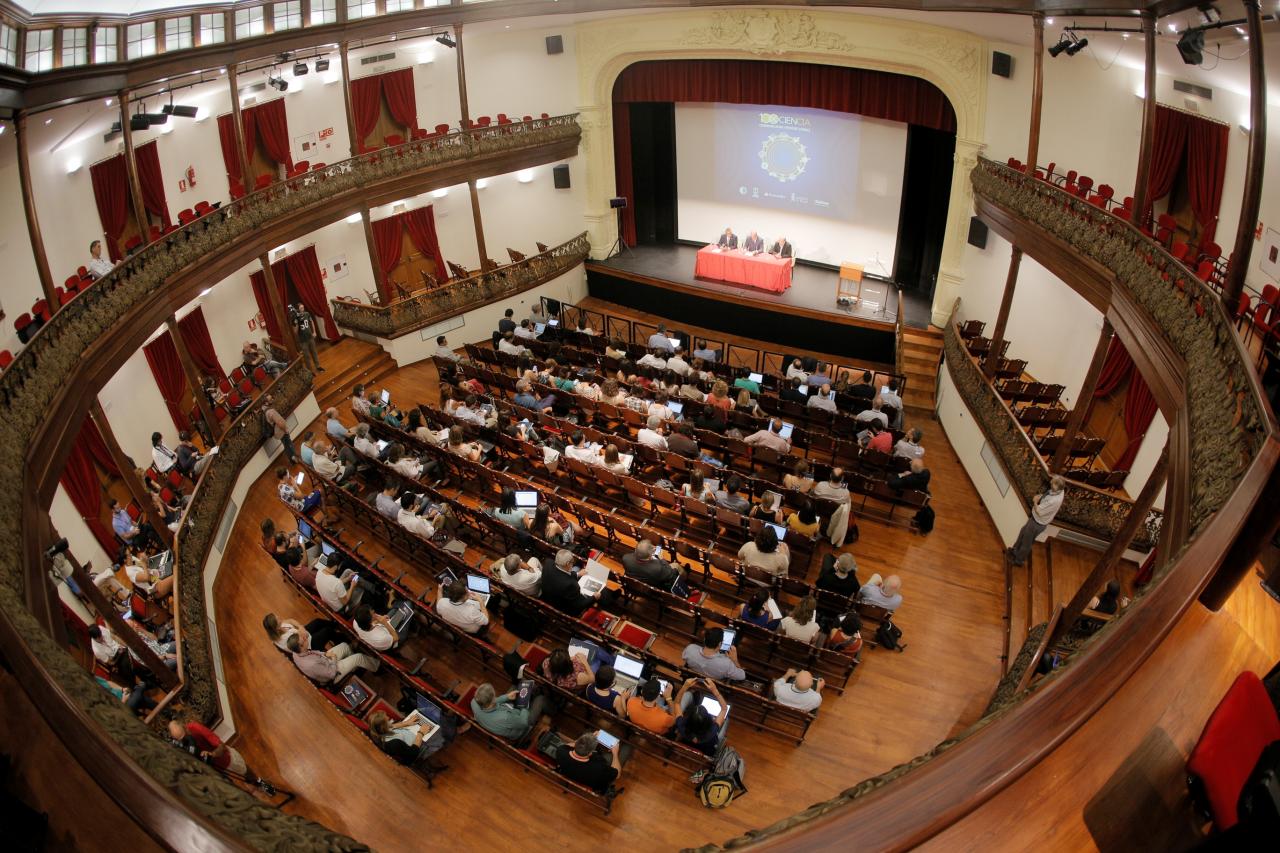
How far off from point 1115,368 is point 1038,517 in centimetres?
369

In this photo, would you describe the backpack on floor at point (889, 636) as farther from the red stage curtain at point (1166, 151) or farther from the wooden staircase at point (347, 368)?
the wooden staircase at point (347, 368)

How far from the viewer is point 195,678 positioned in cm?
723

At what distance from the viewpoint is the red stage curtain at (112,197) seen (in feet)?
36.8

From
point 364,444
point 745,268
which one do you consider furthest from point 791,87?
point 364,444

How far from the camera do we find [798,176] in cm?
1675

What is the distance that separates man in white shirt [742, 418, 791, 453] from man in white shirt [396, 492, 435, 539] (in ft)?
14.7

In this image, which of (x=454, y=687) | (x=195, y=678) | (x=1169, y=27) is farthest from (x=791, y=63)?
(x=195, y=678)

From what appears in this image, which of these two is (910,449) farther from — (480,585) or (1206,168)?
(480,585)

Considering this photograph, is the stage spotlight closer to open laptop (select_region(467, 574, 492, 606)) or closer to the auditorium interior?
the auditorium interior

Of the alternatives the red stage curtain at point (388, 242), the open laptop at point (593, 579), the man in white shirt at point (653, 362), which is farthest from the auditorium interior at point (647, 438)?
the man in white shirt at point (653, 362)

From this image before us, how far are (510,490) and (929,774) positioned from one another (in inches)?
292

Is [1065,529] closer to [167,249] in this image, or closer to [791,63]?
[791,63]

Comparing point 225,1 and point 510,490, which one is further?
point 225,1

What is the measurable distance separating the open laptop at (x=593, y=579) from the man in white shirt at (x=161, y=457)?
24.0 ft
